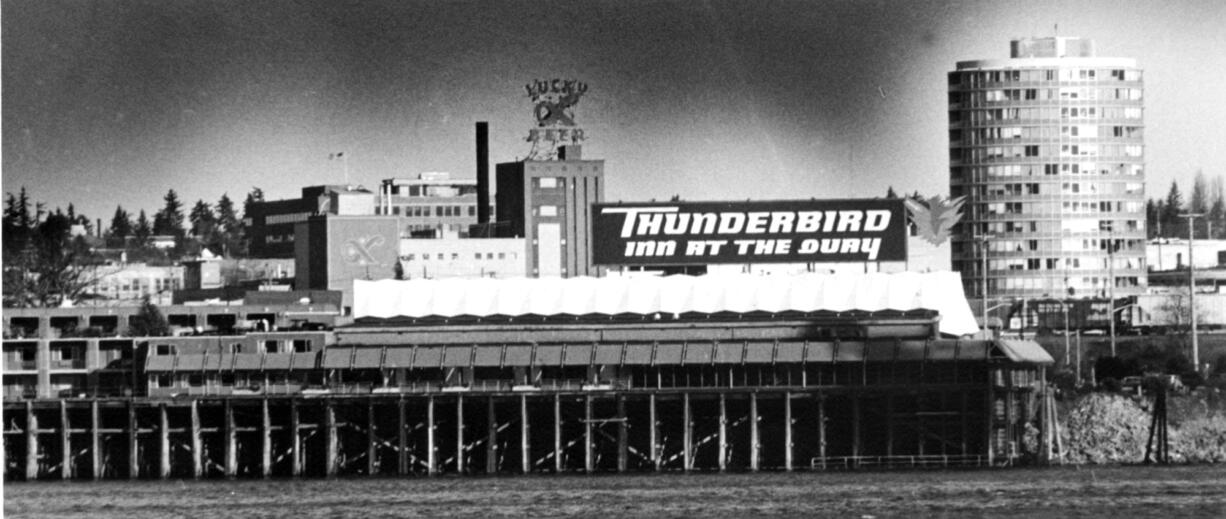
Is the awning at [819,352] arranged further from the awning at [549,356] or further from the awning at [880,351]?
the awning at [549,356]

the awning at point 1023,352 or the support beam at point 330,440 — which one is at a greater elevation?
the awning at point 1023,352

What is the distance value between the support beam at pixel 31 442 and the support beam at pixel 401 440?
49.1ft

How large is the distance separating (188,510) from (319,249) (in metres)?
88.2

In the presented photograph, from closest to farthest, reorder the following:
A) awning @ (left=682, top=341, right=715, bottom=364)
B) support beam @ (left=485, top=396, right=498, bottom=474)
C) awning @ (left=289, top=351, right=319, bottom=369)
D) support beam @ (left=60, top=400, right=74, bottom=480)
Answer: support beam @ (left=485, top=396, right=498, bottom=474), support beam @ (left=60, top=400, right=74, bottom=480), awning @ (left=682, top=341, right=715, bottom=364), awning @ (left=289, top=351, right=319, bottom=369)

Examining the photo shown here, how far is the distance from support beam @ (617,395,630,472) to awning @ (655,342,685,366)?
365cm

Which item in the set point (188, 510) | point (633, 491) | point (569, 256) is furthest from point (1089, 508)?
point (569, 256)

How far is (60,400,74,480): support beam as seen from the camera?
99375 mm

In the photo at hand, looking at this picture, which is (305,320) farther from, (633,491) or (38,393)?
(633,491)

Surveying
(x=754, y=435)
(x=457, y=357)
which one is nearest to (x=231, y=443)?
(x=457, y=357)

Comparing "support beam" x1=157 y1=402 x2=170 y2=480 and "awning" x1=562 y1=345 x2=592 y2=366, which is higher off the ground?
"awning" x1=562 y1=345 x2=592 y2=366

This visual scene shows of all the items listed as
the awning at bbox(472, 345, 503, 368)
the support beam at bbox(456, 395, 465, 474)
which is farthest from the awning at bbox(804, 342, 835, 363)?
the support beam at bbox(456, 395, 465, 474)

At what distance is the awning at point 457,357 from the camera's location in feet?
335

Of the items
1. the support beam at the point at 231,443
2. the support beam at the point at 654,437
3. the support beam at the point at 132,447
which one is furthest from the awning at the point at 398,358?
the support beam at the point at 654,437

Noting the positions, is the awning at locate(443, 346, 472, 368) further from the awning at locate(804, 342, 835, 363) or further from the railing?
the railing
